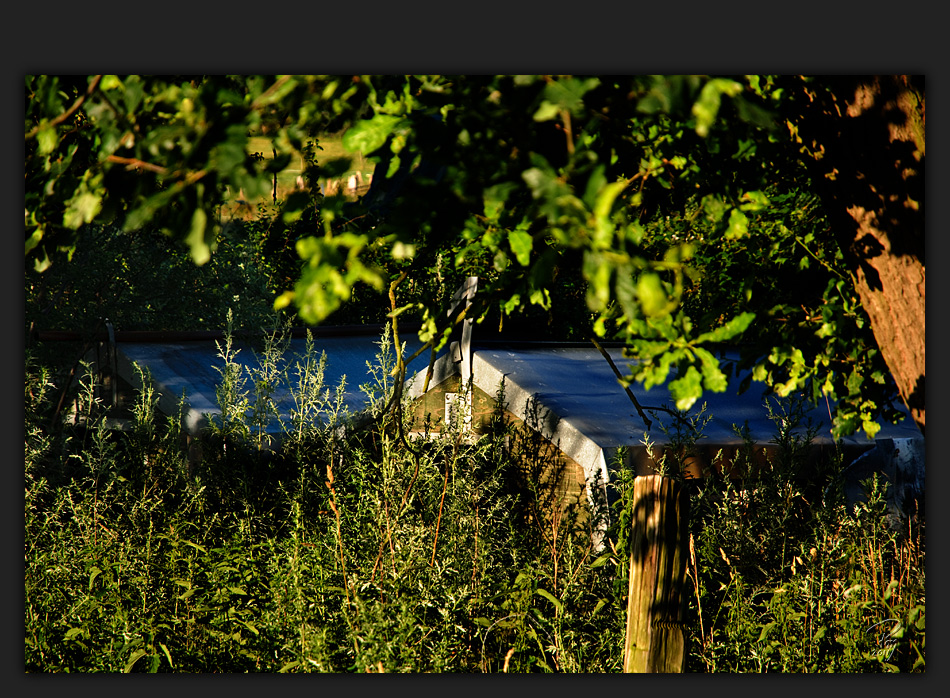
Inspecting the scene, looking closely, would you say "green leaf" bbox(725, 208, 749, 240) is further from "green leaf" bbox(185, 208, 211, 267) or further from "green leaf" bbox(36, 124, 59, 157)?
"green leaf" bbox(36, 124, 59, 157)

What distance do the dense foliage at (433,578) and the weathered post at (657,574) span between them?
14.8 inches

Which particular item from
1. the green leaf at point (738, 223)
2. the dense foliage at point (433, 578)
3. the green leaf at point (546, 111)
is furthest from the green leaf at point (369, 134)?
the dense foliage at point (433, 578)

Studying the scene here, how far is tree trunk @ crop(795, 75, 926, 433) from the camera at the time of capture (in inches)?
89.7

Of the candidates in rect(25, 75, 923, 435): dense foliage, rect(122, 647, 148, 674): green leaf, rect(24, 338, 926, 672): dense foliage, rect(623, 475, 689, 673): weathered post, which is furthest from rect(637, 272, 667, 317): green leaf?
rect(122, 647, 148, 674): green leaf

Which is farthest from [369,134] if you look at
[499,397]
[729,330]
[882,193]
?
[499,397]

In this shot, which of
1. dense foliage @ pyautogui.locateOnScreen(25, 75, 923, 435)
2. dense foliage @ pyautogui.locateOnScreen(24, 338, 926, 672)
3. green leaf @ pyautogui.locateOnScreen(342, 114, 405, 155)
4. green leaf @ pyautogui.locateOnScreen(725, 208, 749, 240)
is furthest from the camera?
dense foliage @ pyautogui.locateOnScreen(24, 338, 926, 672)

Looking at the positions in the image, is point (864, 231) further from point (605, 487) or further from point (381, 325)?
point (381, 325)

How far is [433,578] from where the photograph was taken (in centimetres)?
298

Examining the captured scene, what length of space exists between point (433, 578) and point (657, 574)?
862 mm

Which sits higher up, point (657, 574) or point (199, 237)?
point (199, 237)

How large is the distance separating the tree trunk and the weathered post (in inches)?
32.4

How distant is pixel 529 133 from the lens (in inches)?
72.0

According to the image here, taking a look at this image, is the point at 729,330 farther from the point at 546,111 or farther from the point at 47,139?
the point at 47,139

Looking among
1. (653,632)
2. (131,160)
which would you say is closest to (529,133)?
(131,160)
